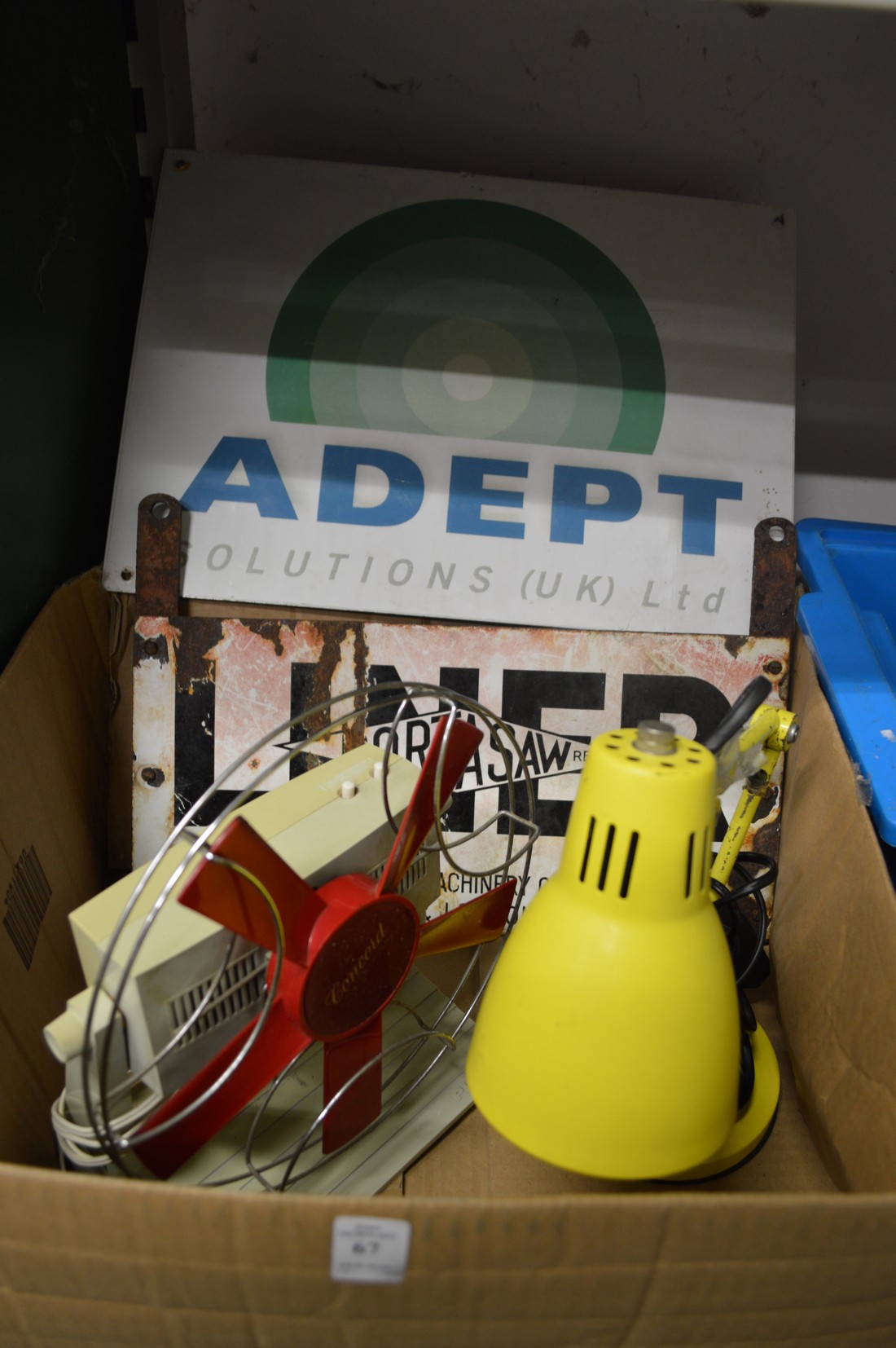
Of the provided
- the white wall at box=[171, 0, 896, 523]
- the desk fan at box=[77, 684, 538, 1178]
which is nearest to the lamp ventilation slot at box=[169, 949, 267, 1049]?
the desk fan at box=[77, 684, 538, 1178]

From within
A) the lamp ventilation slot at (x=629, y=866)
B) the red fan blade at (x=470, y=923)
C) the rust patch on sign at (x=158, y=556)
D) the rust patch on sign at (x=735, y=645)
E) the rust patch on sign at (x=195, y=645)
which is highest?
the rust patch on sign at (x=158, y=556)

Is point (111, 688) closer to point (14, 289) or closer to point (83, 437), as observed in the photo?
point (83, 437)

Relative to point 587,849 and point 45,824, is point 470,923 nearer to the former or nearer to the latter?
point 587,849

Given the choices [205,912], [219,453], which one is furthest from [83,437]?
[205,912]

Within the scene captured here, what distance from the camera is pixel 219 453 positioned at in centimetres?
118

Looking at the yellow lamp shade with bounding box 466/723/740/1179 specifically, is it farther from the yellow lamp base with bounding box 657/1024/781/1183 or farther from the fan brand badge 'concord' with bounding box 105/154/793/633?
the fan brand badge 'concord' with bounding box 105/154/793/633

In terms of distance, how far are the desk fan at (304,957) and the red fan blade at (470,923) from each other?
0.03 metres

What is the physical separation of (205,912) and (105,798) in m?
0.66

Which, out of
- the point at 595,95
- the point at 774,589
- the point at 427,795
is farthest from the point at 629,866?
the point at 595,95

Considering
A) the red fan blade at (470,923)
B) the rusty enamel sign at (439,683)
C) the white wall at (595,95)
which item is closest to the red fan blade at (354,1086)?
the red fan blade at (470,923)

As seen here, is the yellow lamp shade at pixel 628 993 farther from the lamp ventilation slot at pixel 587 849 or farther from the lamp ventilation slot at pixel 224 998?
the lamp ventilation slot at pixel 224 998

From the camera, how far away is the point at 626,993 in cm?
63

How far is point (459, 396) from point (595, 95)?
53cm

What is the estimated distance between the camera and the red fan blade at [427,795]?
0.74 metres
